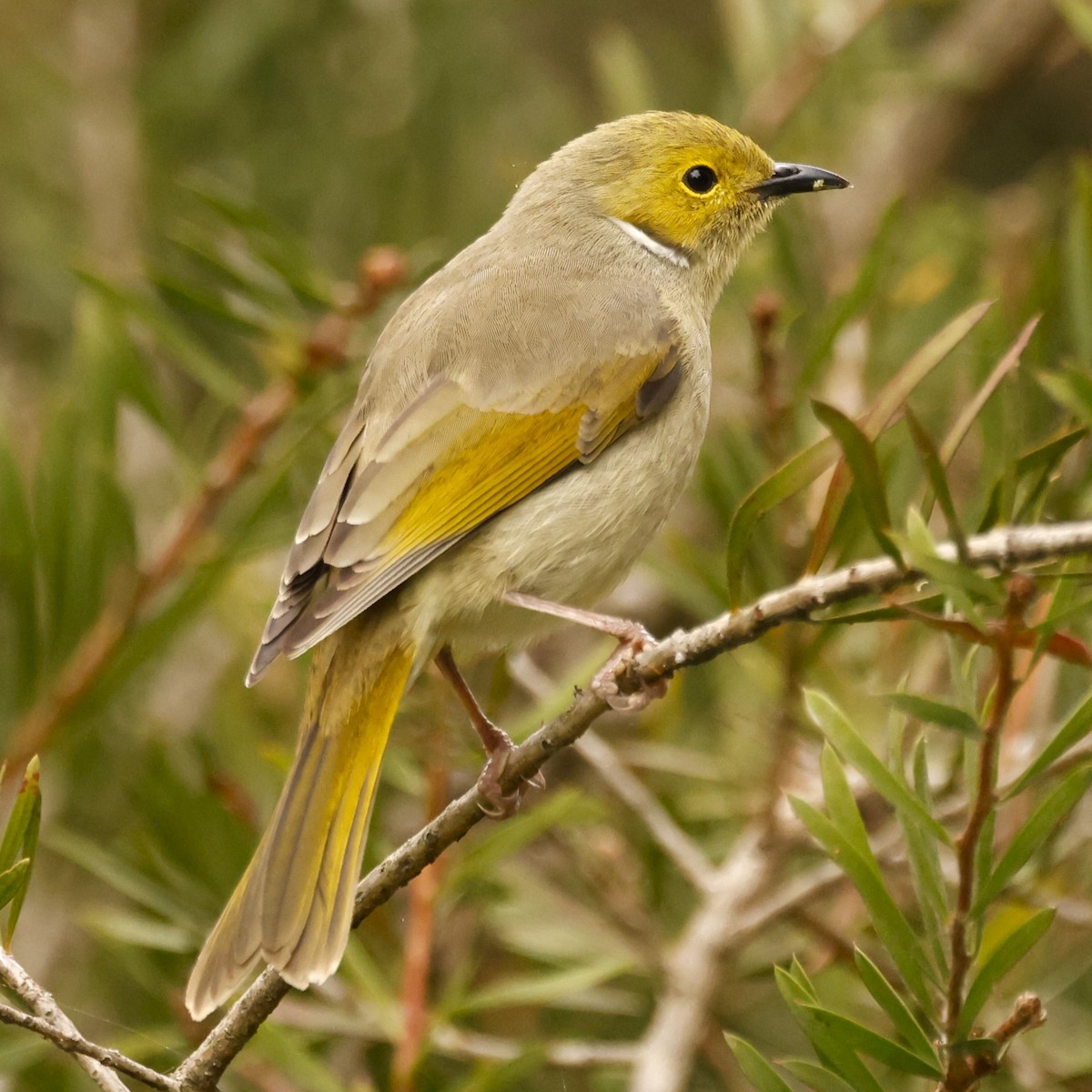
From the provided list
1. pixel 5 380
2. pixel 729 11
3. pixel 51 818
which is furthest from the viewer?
pixel 5 380

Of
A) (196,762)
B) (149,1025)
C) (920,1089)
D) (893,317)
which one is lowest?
(149,1025)

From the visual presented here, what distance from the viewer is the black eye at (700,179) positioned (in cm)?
365

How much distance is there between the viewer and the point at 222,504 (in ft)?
9.91

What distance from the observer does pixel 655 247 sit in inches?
142

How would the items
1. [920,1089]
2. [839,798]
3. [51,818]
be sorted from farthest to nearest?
[51,818]
[920,1089]
[839,798]

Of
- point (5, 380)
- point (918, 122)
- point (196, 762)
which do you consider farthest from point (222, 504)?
point (918, 122)

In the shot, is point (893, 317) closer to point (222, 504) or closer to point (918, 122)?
point (918, 122)

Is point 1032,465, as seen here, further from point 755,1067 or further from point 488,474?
point 488,474

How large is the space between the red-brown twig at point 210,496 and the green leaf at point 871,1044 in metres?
1.65

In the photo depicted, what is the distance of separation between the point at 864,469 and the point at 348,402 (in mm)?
1817

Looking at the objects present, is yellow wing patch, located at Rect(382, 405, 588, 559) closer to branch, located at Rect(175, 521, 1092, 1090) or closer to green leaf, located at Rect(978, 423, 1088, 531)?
branch, located at Rect(175, 521, 1092, 1090)

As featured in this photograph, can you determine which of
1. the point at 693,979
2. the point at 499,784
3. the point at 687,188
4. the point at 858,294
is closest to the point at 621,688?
the point at 499,784

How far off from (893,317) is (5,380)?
104 inches

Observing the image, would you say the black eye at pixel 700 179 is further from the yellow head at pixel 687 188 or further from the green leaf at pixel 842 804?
the green leaf at pixel 842 804
